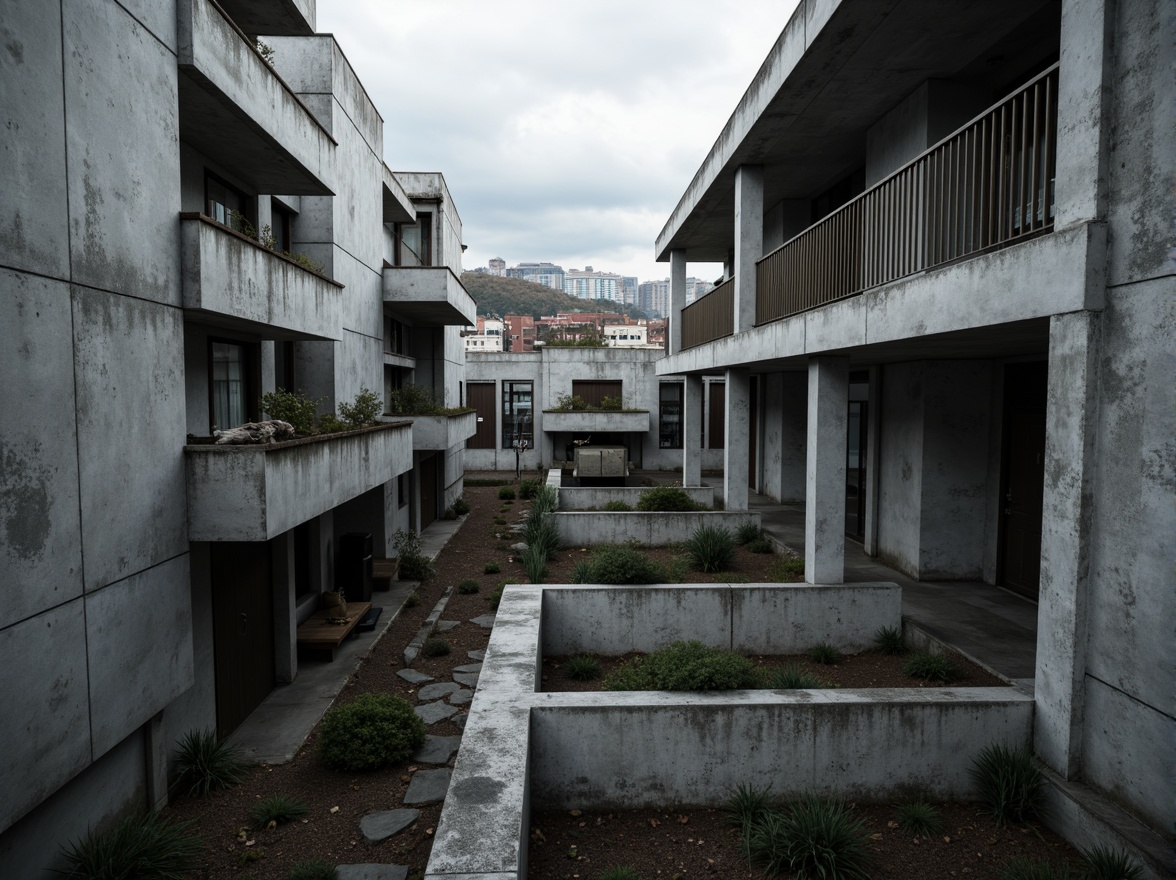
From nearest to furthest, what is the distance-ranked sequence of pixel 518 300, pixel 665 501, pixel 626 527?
1. pixel 626 527
2. pixel 665 501
3. pixel 518 300

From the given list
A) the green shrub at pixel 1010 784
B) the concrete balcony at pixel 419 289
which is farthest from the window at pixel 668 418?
the green shrub at pixel 1010 784

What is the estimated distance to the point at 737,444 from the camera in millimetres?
14375

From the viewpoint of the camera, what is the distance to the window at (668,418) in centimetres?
2919

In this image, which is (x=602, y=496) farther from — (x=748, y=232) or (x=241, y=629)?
(x=241, y=629)

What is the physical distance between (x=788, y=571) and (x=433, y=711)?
18.3 ft

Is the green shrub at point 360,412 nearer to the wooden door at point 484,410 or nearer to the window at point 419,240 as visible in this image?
the window at point 419,240

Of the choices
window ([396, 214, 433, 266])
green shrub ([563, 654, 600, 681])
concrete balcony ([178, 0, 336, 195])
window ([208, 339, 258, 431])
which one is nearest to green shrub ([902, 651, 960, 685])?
green shrub ([563, 654, 600, 681])

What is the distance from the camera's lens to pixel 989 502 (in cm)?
1027

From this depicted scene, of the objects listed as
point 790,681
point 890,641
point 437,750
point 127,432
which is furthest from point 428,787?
point 890,641

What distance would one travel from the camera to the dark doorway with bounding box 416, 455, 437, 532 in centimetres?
1875

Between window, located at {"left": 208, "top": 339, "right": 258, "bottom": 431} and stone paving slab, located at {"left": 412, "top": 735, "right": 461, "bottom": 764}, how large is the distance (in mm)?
4293

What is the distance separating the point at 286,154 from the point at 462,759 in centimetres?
693

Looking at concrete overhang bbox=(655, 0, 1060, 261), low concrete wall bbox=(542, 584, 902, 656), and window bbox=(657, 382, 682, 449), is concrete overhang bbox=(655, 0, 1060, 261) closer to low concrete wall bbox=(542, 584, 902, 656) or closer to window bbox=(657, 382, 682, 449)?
low concrete wall bbox=(542, 584, 902, 656)

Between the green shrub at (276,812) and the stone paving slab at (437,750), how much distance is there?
1230 millimetres
